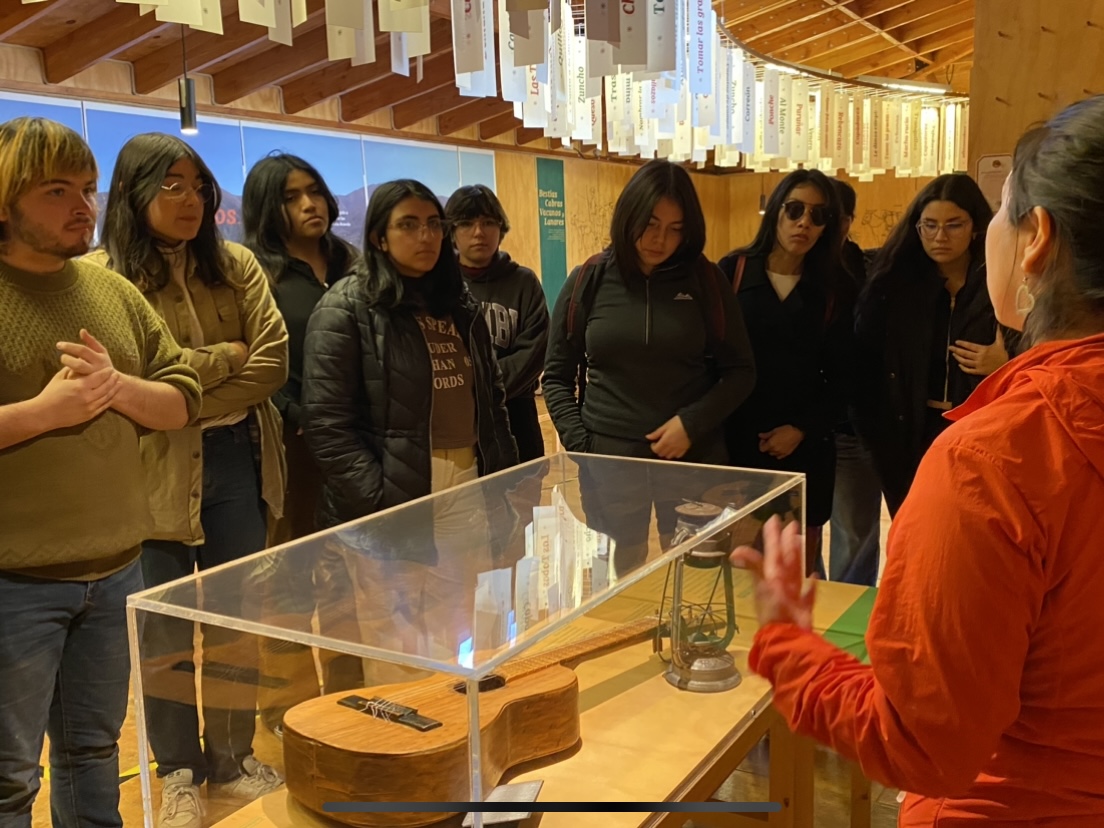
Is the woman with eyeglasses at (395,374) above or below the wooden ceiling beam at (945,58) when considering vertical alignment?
below

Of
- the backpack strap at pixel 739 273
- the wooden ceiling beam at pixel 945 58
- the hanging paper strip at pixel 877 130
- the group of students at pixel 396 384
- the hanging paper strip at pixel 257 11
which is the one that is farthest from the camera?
the wooden ceiling beam at pixel 945 58

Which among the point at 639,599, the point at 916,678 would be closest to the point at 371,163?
the point at 639,599

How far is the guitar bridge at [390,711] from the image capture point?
1170mm

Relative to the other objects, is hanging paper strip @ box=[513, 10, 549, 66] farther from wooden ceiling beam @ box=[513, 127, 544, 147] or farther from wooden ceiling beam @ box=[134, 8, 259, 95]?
wooden ceiling beam @ box=[513, 127, 544, 147]

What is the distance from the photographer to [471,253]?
333 centimetres

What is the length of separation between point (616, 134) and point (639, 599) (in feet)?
10.6

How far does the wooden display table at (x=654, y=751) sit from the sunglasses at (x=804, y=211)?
4.29 ft

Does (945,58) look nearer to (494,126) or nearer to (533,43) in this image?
(494,126)

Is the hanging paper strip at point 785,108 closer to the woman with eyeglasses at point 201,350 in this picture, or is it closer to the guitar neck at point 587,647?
the woman with eyeglasses at point 201,350

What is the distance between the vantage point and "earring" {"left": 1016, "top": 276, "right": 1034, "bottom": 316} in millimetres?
915

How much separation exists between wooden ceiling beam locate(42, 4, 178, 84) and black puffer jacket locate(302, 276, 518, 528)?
12.1 ft

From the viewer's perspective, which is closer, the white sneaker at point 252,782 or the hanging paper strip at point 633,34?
the white sneaker at point 252,782

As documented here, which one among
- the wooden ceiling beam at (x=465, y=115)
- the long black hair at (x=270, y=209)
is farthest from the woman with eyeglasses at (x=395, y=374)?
the wooden ceiling beam at (x=465, y=115)

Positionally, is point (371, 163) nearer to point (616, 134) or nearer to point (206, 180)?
point (616, 134)
